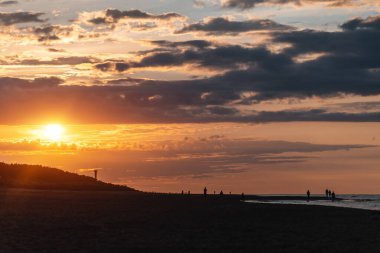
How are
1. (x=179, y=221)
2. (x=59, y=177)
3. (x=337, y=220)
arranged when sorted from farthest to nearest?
(x=59, y=177), (x=337, y=220), (x=179, y=221)

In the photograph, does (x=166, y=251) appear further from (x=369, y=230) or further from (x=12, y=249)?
(x=369, y=230)

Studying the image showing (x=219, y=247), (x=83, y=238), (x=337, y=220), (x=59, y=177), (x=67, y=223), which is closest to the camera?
(x=219, y=247)

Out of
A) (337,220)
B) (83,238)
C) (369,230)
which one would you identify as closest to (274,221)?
(337,220)

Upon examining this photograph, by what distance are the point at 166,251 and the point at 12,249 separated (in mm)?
7254

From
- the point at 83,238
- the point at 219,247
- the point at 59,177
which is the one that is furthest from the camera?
the point at 59,177

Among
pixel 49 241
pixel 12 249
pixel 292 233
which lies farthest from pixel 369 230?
pixel 12 249

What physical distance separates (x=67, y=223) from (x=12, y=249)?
→ 14.1 meters

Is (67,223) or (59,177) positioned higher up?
(59,177)

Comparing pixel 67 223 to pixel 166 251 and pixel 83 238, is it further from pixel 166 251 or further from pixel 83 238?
pixel 166 251

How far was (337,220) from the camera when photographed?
54000 mm

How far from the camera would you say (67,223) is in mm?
44750

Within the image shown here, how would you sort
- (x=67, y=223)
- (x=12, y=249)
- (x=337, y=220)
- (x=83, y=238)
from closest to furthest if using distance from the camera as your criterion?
(x=12, y=249) → (x=83, y=238) → (x=67, y=223) → (x=337, y=220)

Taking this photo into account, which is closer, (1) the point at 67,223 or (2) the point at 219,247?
(2) the point at 219,247

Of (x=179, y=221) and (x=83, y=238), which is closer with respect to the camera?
(x=83, y=238)
